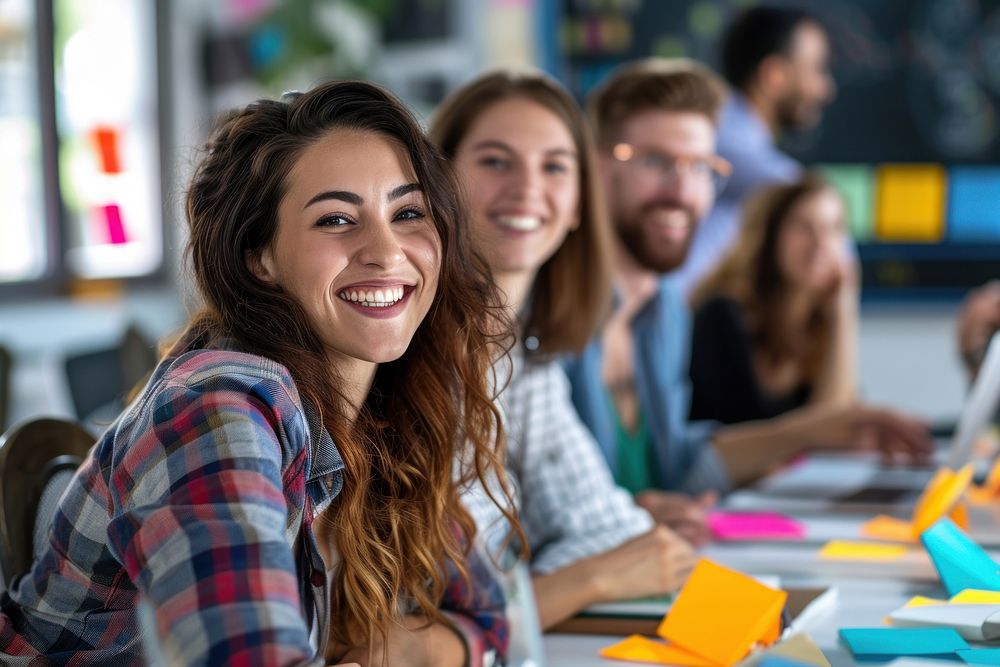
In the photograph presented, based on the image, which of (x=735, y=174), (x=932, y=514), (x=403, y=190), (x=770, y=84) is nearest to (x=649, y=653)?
(x=403, y=190)

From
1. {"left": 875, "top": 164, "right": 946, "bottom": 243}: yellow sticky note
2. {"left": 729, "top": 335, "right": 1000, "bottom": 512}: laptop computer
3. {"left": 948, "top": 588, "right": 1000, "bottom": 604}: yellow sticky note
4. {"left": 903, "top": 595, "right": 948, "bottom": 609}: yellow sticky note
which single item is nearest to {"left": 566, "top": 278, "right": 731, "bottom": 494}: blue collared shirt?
{"left": 729, "top": 335, "right": 1000, "bottom": 512}: laptop computer

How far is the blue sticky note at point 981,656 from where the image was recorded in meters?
1.11

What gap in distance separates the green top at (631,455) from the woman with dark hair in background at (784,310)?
664 millimetres

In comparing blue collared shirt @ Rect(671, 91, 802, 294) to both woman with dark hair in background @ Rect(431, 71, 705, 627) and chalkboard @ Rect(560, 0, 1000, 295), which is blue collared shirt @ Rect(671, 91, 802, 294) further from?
woman with dark hair in background @ Rect(431, 71, 705, 627)

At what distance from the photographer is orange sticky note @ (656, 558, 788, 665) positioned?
118 centimetres

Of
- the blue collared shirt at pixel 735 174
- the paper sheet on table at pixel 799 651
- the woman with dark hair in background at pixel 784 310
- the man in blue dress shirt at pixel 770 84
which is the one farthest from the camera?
the man in blue dress shirt at pixel 770 84

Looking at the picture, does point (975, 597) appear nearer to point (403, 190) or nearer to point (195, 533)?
point (403, 190)

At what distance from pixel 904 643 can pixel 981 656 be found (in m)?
0.08

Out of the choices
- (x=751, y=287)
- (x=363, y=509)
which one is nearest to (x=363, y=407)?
(x=363, y=509)

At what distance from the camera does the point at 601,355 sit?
2.35m

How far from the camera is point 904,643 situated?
117 centimetres

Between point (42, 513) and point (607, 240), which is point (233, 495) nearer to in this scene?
point (42, 513)

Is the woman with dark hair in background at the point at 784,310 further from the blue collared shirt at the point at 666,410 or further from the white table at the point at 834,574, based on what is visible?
the white table at the point at 834,574

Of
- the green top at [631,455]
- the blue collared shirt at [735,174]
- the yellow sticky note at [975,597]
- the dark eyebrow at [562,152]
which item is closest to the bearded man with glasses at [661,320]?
the green top at [631,455]
